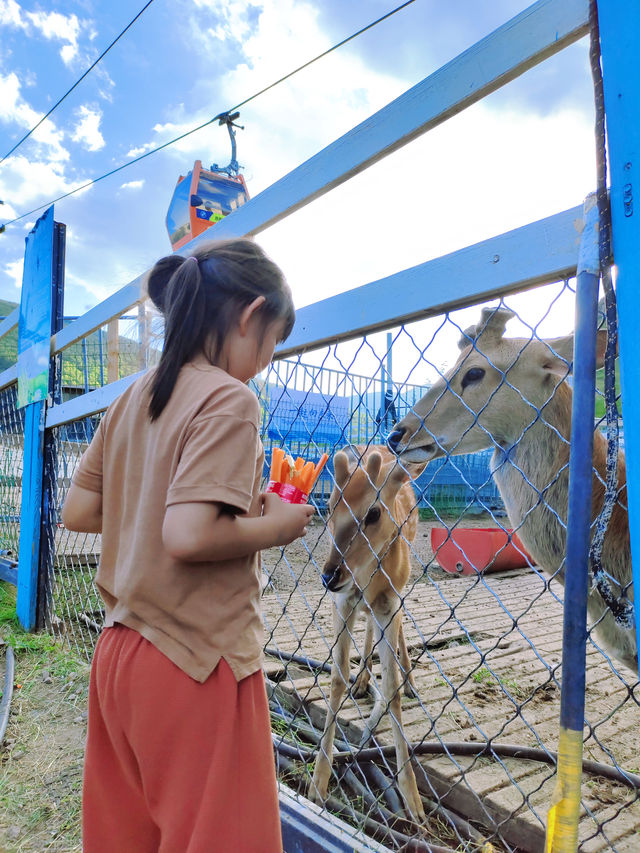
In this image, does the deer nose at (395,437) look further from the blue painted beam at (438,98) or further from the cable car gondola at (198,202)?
the cable car gondola at (198,202)

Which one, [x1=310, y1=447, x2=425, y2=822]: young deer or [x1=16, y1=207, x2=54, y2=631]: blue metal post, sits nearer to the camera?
[x1=310, y1=447, x2=425, y2=822]: young deer

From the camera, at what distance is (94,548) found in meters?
6.59

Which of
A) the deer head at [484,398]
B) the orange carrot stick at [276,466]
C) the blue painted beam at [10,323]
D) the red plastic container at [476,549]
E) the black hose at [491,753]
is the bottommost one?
the black hose at [491,753]

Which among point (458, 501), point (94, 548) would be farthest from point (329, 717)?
point (458, 501)

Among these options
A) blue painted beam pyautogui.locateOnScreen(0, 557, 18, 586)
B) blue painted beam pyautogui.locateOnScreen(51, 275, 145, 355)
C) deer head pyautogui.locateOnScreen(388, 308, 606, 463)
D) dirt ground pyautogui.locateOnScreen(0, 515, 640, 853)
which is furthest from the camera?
blue painted beam pyautogui.locateOnScreen(0, 557, 18, 586)

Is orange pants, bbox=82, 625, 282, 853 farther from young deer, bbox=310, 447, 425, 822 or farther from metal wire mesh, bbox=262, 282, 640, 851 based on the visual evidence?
young deer, bbox=310, 447, 425, 822

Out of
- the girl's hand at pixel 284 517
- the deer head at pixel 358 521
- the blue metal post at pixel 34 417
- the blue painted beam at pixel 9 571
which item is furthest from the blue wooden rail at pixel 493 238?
the blue painted beam at pixel 9 571

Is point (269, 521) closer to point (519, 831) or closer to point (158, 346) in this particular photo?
point (158, 346)

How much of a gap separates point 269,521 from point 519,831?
1971 mm

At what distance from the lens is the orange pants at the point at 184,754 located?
1.16 metres

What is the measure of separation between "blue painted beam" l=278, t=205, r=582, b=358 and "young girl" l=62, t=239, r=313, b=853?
1.55 feet

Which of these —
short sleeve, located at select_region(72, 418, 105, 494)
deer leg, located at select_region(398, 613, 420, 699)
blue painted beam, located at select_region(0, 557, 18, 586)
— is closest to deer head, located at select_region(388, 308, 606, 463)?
short sleeve, located at select_region(72, 418, 105, 494)

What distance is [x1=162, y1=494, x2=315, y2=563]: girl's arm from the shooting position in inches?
42.9

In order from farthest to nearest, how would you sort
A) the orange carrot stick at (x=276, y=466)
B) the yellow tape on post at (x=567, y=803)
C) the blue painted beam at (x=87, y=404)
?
the blue painted beam at (x=87, y=404), the orange carrot stick at (x=276, y=466), the yellow tape on post at (x=567, y=803)
